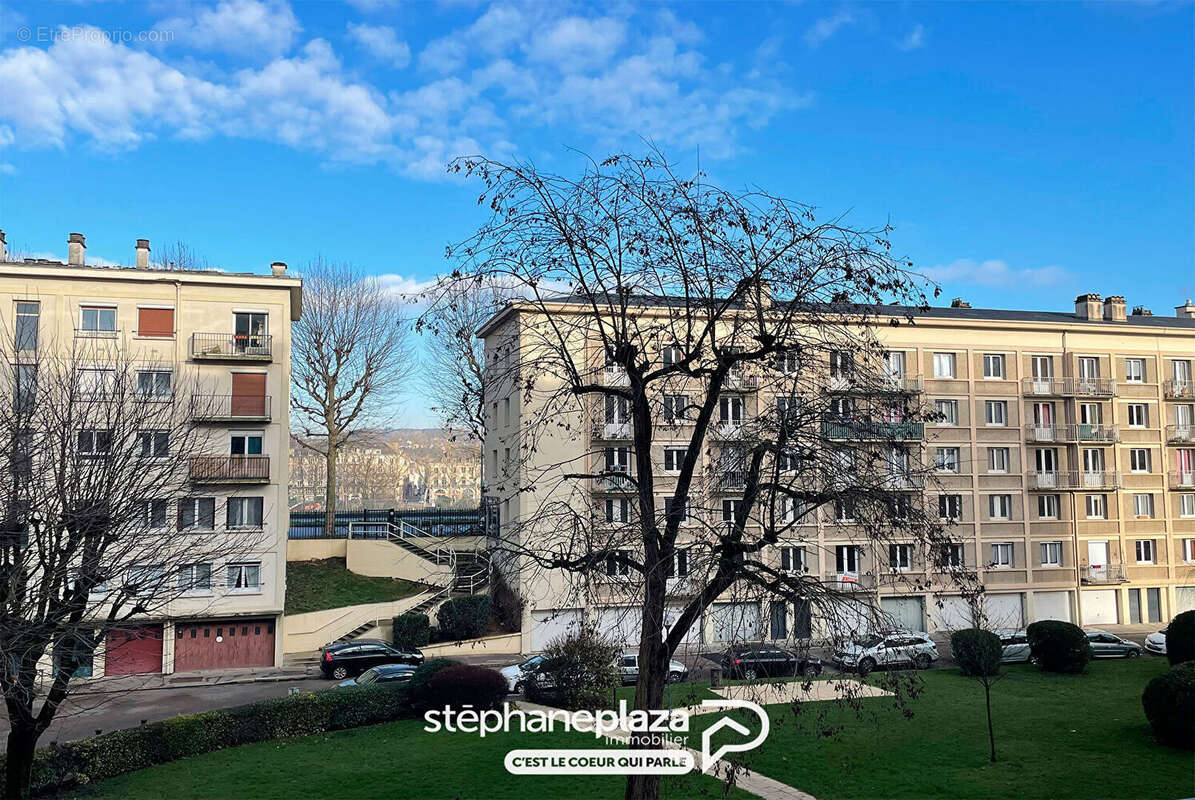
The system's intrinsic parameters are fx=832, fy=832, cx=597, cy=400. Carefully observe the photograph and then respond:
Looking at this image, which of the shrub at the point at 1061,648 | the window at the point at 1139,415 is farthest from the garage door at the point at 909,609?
the window at the point at 1139,415

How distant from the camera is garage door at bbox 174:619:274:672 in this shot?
30.1 meters

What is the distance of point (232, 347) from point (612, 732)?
21.5 meters

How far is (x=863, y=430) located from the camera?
8.86m

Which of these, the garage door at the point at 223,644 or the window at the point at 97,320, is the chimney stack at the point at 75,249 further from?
the garage door at the point at 223,644

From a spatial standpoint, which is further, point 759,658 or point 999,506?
point 999,506

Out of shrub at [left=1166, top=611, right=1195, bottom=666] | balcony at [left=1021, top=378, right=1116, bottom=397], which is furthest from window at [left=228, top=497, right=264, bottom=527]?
balcony at [left=1021, top=378, right=1116, bottom=397]

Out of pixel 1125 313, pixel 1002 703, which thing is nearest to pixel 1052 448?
pixel 1125 313

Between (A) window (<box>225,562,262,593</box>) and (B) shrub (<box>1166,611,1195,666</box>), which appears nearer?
(B) shrub (<box>1166,611,1195,666</box>)

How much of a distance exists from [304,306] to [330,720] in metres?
26.6

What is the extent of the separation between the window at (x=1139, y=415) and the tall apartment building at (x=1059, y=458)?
61 mm

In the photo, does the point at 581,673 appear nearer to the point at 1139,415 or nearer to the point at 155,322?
the point at 155,322

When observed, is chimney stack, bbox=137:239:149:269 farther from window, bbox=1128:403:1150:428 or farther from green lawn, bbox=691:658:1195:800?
window, bbox=1128:403:1150:428

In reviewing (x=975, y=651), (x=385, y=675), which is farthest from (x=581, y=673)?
(x=975, y=651)

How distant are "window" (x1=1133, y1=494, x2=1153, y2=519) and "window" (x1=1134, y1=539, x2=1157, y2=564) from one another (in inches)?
47.4
